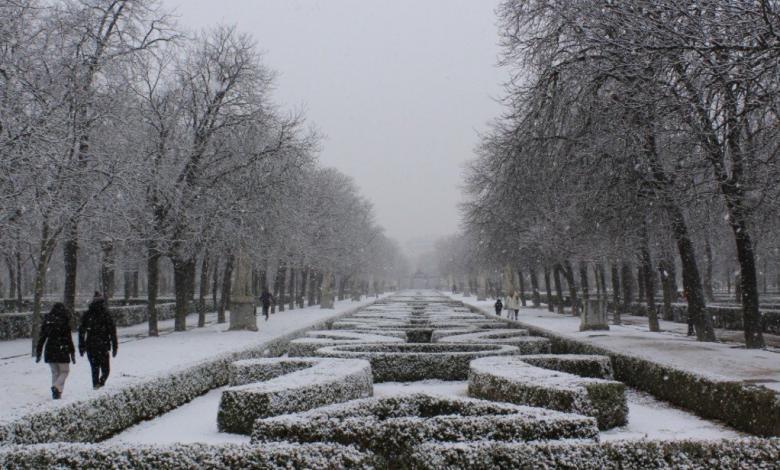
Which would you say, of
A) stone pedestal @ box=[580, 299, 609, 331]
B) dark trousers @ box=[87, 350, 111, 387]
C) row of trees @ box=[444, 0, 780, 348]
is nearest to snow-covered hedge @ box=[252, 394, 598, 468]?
dark trousers @ box=[87, 350, 111, 387]

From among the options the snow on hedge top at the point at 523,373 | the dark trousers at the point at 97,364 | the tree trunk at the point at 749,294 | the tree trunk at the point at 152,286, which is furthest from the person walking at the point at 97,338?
the tree trunk at the point at 749,294

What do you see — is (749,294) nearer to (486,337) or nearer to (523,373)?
(486,337)

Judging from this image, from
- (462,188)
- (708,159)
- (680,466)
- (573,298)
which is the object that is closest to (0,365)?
(680,466)

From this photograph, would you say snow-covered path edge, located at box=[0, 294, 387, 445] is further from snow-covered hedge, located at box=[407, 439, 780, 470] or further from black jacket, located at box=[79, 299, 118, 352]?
snow-covered hedge, located at box=[407, 439, 780, 470]

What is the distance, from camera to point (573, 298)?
29.5m

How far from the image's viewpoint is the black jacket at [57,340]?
30.9ft

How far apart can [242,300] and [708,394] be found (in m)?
15.9

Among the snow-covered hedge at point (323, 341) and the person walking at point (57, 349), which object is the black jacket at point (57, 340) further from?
the snow-covered hedge at point (323, 341)

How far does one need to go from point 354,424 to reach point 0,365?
445 inches

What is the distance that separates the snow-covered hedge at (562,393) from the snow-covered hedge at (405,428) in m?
1.54

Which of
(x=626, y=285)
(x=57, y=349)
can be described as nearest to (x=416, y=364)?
(x=57, y=349)

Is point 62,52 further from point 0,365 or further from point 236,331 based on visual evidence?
point 236,331

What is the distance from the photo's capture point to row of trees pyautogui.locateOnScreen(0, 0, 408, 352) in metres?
11.8

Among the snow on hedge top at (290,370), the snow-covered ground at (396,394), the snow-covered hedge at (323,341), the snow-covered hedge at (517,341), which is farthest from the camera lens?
the snow-covered hedge at (517,341)
